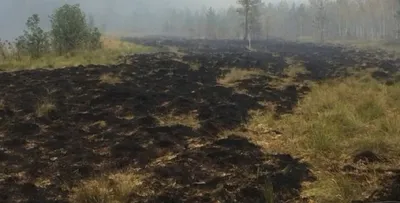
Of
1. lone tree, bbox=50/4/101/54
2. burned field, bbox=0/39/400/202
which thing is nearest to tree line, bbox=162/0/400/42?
lone tree, bbox=50/4/101/54

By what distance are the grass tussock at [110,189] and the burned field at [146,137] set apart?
0.12 feet

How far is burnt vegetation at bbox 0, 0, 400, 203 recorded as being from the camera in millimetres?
6363

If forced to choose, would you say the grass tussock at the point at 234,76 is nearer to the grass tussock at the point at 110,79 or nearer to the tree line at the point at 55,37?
the grass tussock at the point at 110,79

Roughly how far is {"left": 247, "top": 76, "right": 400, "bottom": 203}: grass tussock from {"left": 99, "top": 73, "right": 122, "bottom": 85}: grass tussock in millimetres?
6623

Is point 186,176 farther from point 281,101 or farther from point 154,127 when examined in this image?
point 281,101

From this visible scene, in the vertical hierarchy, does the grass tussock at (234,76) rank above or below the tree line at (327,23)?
below

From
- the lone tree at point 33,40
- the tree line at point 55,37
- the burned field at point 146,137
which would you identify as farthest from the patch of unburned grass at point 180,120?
the lone tree at point 33,40

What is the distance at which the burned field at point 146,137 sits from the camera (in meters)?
6.52

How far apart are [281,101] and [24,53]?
58.3 ft

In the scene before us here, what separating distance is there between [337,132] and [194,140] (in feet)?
10.3

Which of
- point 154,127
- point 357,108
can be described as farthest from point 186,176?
point 357,108

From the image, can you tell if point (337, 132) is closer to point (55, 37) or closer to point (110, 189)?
point (110, 189)

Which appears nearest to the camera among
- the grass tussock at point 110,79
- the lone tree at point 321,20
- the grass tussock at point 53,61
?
the grass tussock at point 110,79

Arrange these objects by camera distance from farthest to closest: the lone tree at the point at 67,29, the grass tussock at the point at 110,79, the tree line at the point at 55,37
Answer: the lone tree at the point at 67,29
the tree line at the point at 55,37
the grass tussock at the point at 110,79
